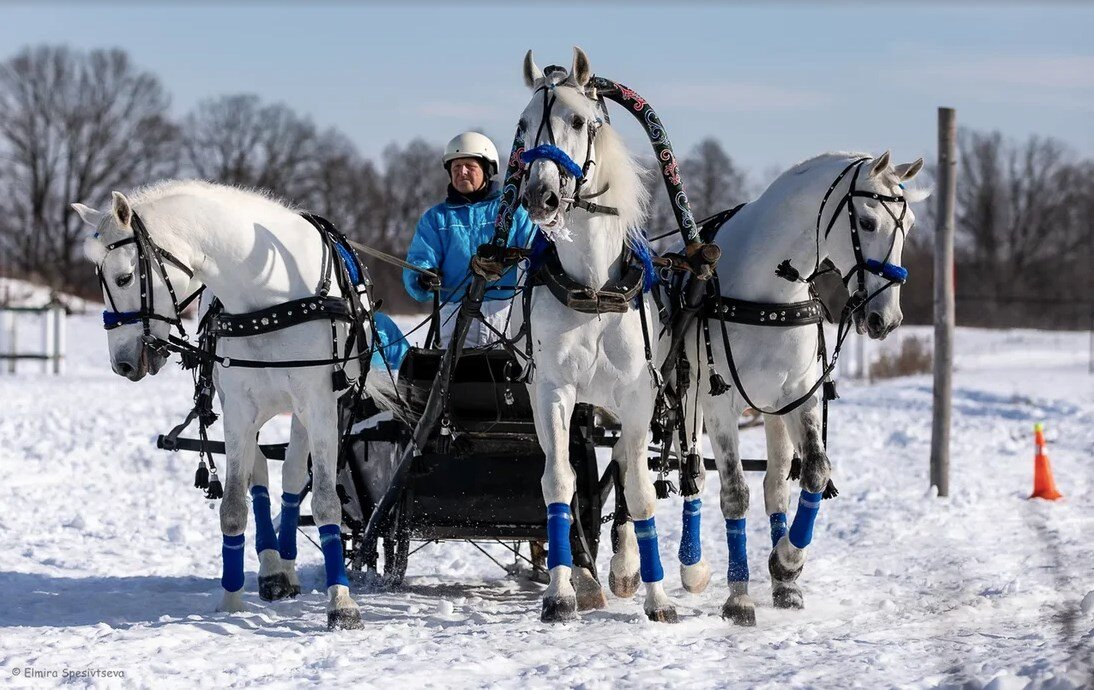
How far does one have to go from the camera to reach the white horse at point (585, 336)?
6031 mm

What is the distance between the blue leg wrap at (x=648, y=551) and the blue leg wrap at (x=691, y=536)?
370mm

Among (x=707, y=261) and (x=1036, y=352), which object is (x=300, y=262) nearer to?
(x=707, y=261)

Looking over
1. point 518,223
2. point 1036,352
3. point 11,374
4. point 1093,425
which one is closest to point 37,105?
point 11,374

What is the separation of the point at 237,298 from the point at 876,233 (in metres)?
3.04

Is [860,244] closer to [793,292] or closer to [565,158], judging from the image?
[793,292]

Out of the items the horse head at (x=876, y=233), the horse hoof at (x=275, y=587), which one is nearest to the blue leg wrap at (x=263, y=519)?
the horse hoof at (x=275, y=587)

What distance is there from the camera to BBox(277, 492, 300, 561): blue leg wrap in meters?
7.32

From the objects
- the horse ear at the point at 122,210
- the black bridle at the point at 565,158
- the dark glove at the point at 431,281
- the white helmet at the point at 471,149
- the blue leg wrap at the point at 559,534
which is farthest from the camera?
the white helmet at the point at 471,149

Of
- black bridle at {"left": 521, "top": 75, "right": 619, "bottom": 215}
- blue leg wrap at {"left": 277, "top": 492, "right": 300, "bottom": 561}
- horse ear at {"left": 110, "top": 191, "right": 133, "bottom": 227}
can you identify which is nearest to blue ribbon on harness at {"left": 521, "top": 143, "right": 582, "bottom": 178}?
black bridle at {"left": 521, "top": 75, "right": 619, "bottom": 215}

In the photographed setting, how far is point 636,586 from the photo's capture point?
7090mm

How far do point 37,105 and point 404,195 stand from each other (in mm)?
14459

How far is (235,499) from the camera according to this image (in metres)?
6.65

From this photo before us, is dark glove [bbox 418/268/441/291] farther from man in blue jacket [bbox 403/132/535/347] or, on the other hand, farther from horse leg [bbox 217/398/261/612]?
horse leg [bbox 217/398/261/612]

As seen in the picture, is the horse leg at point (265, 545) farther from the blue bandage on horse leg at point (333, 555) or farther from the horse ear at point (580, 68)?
the horse ear at point (580, 68)
